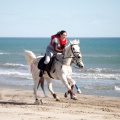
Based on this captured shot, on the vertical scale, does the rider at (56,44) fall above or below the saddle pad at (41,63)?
above

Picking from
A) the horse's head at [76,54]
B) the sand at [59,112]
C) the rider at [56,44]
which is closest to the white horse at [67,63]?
the horse's head at [76,54]

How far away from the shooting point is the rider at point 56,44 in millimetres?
12852

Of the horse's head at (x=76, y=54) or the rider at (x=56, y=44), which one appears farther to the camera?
the rider at (x=56, y=44)

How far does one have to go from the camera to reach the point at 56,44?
1287 cm

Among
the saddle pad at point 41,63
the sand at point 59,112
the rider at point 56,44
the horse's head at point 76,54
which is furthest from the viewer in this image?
the saddle pad at point 41,63

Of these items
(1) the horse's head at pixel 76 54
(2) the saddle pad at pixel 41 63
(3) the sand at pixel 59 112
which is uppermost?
(1) the horse's head at pixel 76 54

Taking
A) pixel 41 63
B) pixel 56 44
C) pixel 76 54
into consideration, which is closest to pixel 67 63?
pixel 76 54

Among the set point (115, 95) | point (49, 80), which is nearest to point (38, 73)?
point (49, 80)

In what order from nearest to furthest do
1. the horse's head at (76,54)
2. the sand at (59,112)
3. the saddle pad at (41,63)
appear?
the sand at (59,112) → the horse's head at (76,54) → the saddle pad at (41,63)

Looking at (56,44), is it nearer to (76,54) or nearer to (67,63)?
(67,63)

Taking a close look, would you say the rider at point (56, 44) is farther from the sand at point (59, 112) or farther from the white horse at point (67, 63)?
the sand at point (59, 112)

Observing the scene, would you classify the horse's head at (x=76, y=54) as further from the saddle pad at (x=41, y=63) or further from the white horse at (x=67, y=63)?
the saddle pad at (x=41, y=63)

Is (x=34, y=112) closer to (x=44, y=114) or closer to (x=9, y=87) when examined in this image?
(x=44, y=114)

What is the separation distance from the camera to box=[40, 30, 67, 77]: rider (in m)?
12.9
